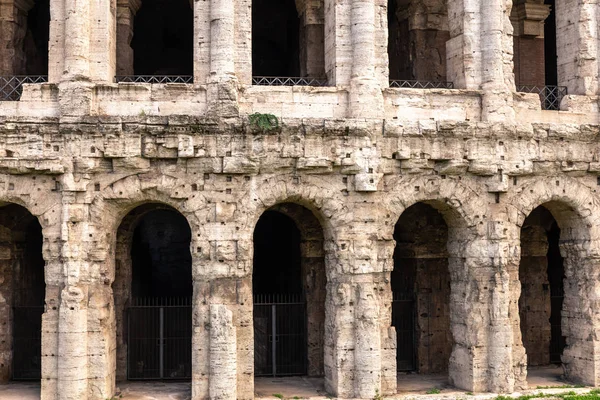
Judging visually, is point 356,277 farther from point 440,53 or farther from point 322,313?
point 440,53

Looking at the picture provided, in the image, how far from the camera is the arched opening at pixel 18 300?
1377 centimetres

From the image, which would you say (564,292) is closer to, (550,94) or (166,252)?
(550,94)

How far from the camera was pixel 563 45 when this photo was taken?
1434 centimetres

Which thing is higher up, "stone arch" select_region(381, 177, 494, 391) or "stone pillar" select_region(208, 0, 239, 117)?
"stone pillar" select_region(208, 0, 239, 117)

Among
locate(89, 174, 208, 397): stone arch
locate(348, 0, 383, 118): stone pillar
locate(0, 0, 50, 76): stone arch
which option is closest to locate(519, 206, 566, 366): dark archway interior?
locate(348, 0, 383, 118): stone pillar

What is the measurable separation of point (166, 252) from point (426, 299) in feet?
21.9

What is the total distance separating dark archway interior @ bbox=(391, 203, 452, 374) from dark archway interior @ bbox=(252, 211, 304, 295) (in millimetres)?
2898

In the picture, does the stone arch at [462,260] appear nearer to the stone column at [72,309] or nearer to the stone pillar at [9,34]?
the stone column at [72,309]

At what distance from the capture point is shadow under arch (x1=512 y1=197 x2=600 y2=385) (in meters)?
13.6

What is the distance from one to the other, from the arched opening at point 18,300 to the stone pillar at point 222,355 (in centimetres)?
414

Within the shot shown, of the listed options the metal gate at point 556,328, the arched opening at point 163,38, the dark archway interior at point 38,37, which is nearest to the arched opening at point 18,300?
the dark archway interior at point 38,37

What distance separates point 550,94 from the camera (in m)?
14.7

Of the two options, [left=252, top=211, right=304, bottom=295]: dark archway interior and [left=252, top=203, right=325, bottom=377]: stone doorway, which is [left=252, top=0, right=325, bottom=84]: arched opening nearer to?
[left=252, top=211, right=304, bottom=295]: dark archway interior

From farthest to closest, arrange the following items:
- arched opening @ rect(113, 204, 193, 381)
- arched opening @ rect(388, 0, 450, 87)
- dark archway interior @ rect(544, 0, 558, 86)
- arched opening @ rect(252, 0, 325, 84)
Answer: dark archway interior @ rect(544, 0, 558, 86)
arched opening @ rect(252, 0, 325, 84)
arched opening @ rect(388, 0, 450, 87)
arched opening @ rect(113, 204, 193, 381)
